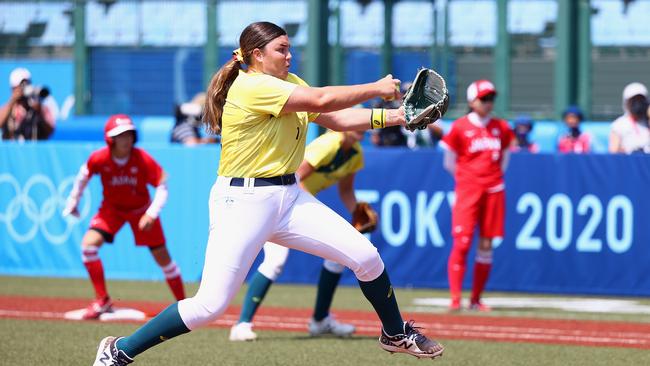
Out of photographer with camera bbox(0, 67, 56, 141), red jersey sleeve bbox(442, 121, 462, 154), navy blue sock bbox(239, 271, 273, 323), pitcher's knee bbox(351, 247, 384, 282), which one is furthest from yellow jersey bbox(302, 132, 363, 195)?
photographer with camera bbox(0, 67, 56, 141)

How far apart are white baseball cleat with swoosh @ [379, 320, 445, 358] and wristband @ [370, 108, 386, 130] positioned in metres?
1.23

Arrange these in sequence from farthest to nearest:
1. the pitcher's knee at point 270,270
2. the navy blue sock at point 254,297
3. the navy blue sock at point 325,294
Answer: the navy blue sock at point 325,294
the pitcher's knee at point 270,270
the navy blue sock at point 254,297

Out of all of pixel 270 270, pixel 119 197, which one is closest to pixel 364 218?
pixel 270 270

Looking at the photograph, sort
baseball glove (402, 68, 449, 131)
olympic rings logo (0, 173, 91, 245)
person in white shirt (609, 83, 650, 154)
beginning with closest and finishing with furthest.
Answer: baseball glove (402, 68, 449, 131), person in white shirt (609, 83, 650, 154), olympic rings logo (0, 173, 91, 245)

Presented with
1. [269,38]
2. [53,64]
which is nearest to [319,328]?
[269,38]

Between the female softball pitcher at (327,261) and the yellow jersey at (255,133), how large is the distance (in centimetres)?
277

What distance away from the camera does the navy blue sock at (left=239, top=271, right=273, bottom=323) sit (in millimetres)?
10414

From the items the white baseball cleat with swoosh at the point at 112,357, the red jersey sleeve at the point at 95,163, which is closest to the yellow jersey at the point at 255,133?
the white baseball cleat with swoosh at the point at 112,357

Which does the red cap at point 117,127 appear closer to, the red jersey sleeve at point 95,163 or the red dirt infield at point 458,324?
the red jersey sleeve at point 95,163

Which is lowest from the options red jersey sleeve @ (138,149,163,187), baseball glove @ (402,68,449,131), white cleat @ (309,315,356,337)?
white cleat @ (309,315,356,337)

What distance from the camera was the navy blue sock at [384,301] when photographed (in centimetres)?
781

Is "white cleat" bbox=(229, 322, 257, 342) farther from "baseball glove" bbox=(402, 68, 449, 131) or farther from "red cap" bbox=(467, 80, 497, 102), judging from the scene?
"red cap" bbox=(467, 80, 497, 102)

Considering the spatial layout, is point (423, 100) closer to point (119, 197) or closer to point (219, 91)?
point (219, 91)

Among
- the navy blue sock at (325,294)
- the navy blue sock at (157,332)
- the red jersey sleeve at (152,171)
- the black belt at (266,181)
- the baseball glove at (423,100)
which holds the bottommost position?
the navy blue sock at (325,294)
